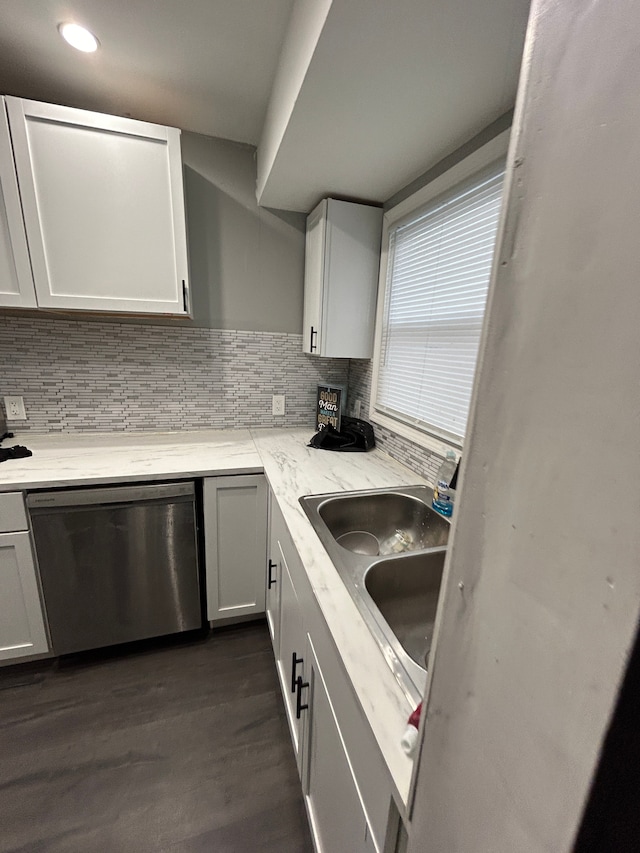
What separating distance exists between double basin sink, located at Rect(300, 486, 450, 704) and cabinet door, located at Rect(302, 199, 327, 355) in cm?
89

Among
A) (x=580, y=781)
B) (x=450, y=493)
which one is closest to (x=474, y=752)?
(x=580, y=781)

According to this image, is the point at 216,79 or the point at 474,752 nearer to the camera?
the point at 474,752

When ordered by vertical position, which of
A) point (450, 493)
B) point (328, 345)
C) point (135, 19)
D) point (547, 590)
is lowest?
point (450, 493)

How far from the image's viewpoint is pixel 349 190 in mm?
1646

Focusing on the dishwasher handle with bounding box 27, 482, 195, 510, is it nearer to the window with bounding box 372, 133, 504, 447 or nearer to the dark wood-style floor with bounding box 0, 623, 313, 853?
the dark wood-style floor with bounding box 0, 623, 313, 853

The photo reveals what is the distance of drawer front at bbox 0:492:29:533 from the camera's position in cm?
130

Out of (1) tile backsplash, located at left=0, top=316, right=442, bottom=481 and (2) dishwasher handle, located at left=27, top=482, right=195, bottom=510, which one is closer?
(2) dishwasher handle, located at left=27, top=482, right=195, bottom=510

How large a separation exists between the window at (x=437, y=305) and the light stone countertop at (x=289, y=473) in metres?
0.31

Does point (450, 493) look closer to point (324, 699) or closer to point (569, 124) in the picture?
point (324, 699)

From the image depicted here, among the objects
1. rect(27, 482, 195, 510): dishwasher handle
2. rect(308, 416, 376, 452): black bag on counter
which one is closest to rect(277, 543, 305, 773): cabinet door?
rect(27, 482, 195, 510): dishwasher handle

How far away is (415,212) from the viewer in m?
1.52

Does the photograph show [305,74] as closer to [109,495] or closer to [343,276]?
[343,276]

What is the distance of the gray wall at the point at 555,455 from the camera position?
8.4 inches

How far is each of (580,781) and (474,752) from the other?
0.12 m
